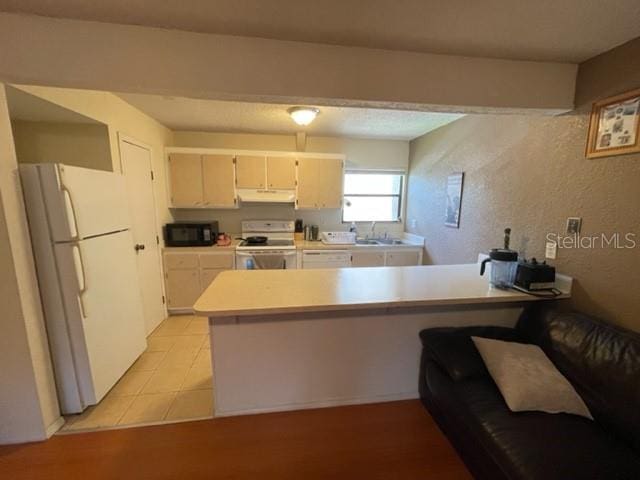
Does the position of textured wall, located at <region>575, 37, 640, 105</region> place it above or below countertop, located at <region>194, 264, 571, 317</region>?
above

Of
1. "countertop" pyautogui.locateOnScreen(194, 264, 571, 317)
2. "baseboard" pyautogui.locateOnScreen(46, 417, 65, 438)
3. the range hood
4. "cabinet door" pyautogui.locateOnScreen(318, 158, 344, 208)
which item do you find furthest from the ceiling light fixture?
"baseboard" pyautogui.locateOnScreen(46, 417, 65, 438)

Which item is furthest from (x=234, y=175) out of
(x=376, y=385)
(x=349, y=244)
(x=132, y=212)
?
(x=376, y=385)

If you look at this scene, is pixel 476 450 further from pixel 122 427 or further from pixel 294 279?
pixel 122 427

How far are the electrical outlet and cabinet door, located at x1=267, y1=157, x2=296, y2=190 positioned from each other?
117 inches

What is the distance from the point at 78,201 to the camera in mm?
1794

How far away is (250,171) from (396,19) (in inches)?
109

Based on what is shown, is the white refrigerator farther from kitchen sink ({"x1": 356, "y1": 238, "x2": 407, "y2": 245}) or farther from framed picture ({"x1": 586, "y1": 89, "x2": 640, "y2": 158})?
framed picture ({"x1": 586, "y1": 89, "x2": 640, "y2": 158})

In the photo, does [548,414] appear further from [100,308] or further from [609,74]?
[100,308]

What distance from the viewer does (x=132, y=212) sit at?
9.10ft

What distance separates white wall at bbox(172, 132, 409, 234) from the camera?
12.8 ft

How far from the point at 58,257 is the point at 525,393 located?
2.81 metres

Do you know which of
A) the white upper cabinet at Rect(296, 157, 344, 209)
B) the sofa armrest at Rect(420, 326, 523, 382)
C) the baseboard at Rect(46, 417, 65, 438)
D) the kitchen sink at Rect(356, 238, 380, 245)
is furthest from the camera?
the kitchen sink at Rect(356, 238, 380, 245)
